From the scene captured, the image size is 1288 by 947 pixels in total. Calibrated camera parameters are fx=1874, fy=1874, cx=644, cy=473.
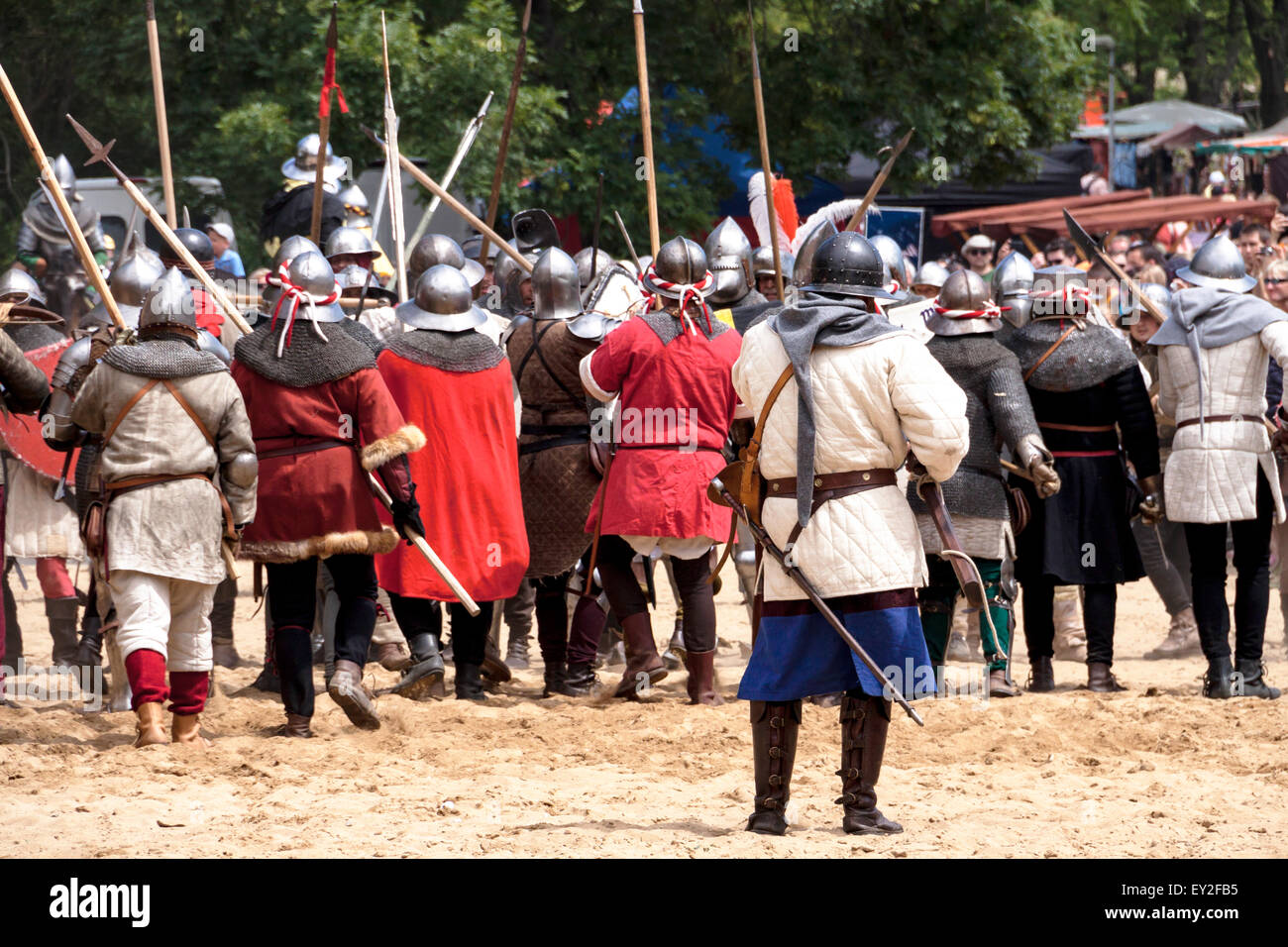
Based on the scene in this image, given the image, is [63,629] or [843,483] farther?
[63,629]

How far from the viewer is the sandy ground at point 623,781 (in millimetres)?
5117

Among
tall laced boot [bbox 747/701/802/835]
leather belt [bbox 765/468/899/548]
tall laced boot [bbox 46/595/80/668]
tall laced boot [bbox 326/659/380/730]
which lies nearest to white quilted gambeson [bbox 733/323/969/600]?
leather belt [bbox 765/468/899/548]

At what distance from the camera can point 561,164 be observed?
49.0ft

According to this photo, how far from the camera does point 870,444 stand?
5.11 metres

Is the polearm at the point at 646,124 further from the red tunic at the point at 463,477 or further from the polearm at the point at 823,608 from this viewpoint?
the polearm at the point at 823,608

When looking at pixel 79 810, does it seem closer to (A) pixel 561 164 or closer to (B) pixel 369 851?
(B) pixel 369 851

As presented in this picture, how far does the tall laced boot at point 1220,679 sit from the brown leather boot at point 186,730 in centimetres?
393

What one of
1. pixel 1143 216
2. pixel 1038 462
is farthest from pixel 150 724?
pixel 1143 216

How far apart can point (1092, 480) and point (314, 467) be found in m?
3.24

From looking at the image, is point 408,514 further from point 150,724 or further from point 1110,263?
point 1110,263

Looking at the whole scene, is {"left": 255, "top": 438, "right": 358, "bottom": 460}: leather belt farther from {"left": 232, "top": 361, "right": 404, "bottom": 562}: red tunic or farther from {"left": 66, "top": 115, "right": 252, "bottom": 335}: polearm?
{"left": 66, "top": 115, "right": 252, "bottom": 335}: polearm

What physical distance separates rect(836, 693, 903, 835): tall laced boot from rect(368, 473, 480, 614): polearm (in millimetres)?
2107

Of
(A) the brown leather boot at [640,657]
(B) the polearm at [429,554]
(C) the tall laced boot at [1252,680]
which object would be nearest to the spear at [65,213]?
(B) the polearm at [429,554]
